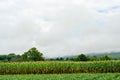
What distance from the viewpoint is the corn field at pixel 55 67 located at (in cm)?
4516

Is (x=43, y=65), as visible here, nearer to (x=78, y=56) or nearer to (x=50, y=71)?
(x=50, y=71)

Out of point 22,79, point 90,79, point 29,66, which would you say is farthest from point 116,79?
point 29,66

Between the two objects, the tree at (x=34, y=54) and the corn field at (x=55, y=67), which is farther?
the tree at (x=34, y=54)

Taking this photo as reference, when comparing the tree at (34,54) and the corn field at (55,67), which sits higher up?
the tree at (34,54)

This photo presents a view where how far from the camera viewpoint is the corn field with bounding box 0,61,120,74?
45156 mm

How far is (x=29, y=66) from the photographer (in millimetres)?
46844

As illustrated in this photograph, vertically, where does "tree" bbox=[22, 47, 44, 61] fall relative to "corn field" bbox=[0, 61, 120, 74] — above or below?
above

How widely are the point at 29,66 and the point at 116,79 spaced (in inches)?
869

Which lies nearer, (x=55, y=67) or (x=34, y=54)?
(x=55, y=67)

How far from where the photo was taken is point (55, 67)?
46.3m

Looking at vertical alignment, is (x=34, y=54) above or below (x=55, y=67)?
above

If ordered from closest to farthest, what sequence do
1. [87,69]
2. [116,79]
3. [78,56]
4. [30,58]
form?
1. [116,79]
2. [87,69]
3. [30,58]
4. [78,56]

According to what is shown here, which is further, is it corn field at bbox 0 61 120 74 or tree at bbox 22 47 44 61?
tree at bbox 22 47 44 61

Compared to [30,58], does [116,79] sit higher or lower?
lower
